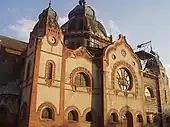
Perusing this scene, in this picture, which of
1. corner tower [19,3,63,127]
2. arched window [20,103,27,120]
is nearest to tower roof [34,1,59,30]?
corner tower [19,3,63,127]

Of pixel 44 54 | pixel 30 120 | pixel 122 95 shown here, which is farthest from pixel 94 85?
pixel 30 120

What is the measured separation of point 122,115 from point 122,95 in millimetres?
2489

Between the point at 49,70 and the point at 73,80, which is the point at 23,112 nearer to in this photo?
the point at 49,70

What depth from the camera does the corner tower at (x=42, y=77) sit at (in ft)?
72.5

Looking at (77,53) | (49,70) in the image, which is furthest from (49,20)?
(49,70)

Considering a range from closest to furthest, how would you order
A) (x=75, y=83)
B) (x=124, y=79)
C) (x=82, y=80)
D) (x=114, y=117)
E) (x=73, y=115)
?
1. (x=73, y=115)
2. (x=75, y=83)
3. (x=82, y=80)
4. (x=114, y=117)
5. (x=124, y=79)

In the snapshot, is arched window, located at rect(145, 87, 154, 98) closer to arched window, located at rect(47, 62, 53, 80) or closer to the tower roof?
arched window, located at rect(47, 62, 53, 80)

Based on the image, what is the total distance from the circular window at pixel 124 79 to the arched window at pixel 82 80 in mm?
4710

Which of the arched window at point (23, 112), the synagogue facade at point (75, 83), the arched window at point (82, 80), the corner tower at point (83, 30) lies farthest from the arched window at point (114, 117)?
the corner tower at point (83, 30)

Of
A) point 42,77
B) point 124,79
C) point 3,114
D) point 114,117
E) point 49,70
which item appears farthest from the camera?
point 124,79

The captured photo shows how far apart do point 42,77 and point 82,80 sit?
5386mm

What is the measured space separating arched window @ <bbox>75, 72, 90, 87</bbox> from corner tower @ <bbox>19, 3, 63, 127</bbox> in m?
2.70

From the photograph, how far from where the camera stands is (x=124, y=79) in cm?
3069

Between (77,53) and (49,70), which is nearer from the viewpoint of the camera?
(49,70)
